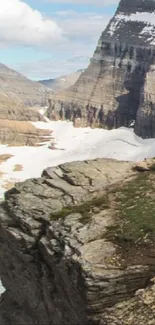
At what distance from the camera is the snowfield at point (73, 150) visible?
12362 cm

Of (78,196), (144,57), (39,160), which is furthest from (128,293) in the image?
(144,57)

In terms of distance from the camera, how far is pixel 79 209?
24.3 metres

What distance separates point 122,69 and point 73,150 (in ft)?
99.0

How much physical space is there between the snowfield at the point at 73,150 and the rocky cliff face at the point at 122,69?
572 centimetres

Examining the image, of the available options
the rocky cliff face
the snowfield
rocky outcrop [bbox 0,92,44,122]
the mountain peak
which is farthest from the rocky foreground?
rocky outcrop [bbox 0,92,44,122]

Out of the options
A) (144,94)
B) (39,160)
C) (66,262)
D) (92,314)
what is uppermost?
(66,262)

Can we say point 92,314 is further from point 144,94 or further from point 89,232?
point 144,94

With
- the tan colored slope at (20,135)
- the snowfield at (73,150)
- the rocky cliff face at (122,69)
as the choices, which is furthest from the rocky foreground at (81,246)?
the tan colored slope at (20,135)

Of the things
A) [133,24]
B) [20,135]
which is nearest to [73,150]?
[20,135]

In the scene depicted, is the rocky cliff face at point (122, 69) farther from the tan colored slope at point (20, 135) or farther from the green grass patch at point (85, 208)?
the green grass patch at point (85, 208)

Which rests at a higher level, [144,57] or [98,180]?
[98,180]

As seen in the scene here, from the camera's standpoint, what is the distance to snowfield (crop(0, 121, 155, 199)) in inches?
4867

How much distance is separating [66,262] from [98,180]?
7791 mm

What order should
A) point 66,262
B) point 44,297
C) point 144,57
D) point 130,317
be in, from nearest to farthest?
point 130,317 < point 66,262 < point 44,297 < point 144,57
